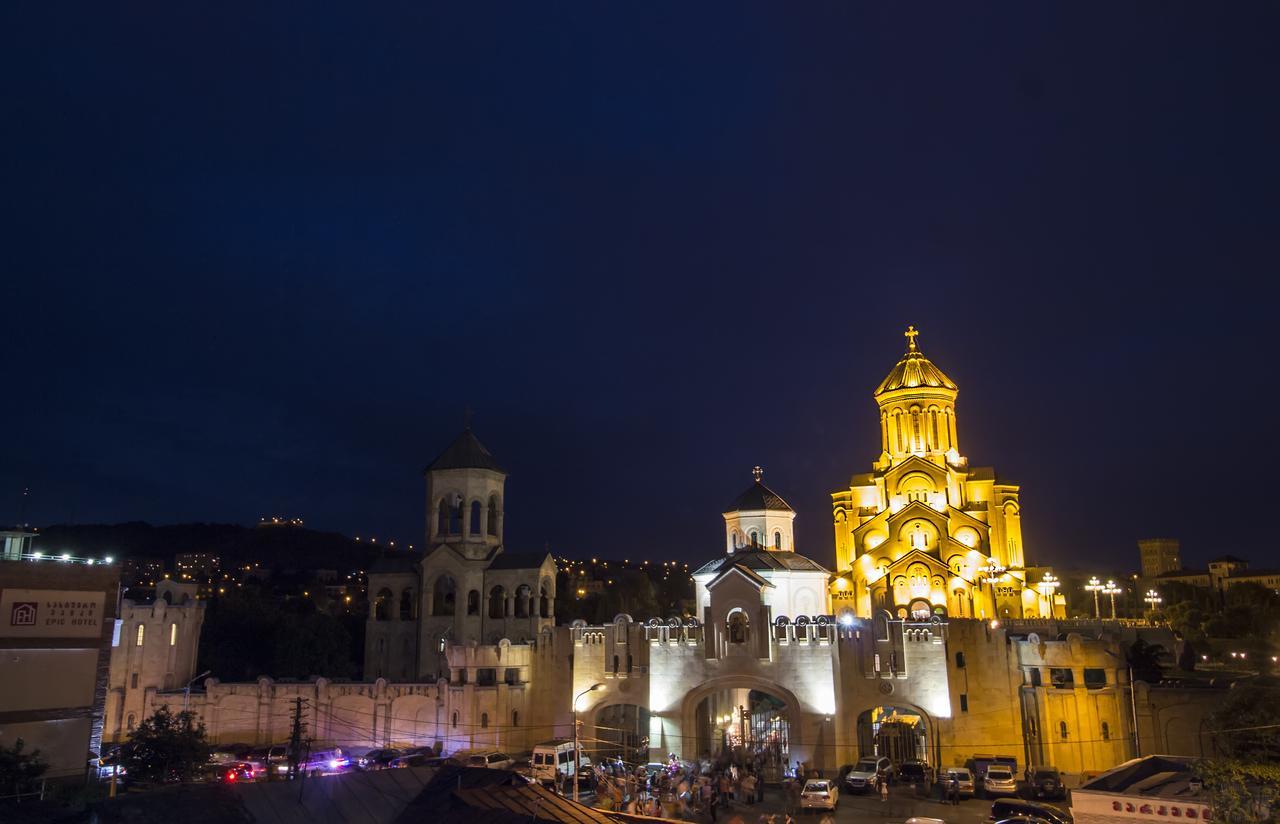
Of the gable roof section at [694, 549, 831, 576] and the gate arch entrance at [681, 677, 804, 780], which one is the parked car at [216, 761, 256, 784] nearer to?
the gate arch entrance at [681, 677, 804, 780]

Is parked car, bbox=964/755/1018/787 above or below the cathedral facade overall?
below

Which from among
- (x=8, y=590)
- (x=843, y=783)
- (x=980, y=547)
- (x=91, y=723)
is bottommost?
(x=843, y=783)

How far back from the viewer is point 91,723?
83.9ft

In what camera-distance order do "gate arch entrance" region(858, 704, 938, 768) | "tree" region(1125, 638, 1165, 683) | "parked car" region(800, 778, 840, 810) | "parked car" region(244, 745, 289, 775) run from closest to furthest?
"parked car" region(800, 778, 840, 810) → "parked car" region(244, 745, 289, 775) → "gate arch entrance" region(858, 704, 938, 768) → "tree" region(1125, 638, 1165, 683)

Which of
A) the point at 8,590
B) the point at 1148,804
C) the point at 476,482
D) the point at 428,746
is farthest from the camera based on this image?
the point at 476,482

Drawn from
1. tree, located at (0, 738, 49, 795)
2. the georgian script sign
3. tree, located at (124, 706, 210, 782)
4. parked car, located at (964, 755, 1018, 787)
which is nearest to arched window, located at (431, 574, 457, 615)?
tree, located at (124, 706, 210, 782)

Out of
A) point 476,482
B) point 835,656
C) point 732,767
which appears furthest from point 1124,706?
point 476,482

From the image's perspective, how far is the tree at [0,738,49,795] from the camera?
20375 mm

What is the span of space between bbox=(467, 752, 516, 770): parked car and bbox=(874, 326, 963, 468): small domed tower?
3201 cm

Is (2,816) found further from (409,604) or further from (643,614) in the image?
(643,614)

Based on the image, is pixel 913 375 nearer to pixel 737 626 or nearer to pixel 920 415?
pixel 920 415

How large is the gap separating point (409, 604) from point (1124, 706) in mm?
30933

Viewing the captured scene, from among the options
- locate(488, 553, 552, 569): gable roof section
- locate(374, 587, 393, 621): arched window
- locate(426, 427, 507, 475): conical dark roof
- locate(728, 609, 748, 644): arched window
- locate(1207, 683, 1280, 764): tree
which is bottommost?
locate(1207, 683, 1280, 764): tree

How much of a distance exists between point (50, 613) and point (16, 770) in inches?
235
